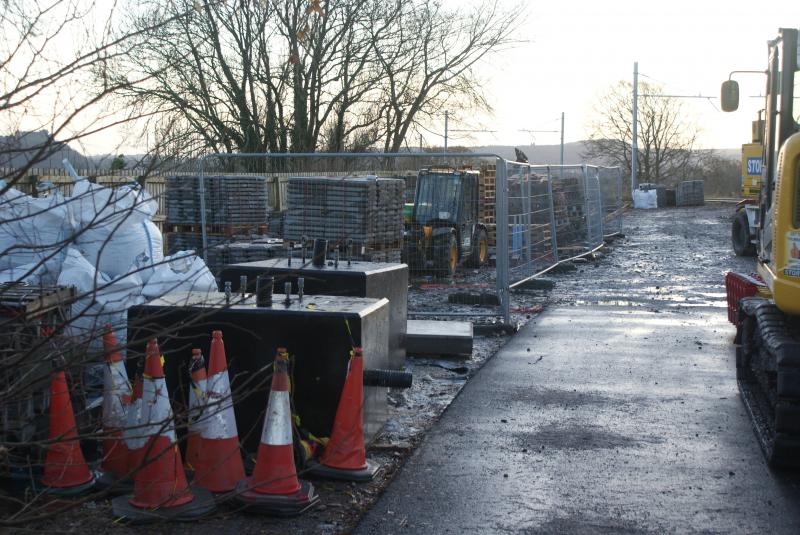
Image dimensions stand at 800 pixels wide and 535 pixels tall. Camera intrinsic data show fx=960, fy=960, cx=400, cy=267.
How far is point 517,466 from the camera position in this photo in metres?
6.39

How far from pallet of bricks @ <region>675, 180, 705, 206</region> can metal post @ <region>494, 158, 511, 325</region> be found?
46103mm

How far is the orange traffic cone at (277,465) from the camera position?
5.24 meters

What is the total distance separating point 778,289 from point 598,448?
1.65m

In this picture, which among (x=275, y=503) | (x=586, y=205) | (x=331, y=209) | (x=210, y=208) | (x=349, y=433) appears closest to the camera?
(x=275, y=503)

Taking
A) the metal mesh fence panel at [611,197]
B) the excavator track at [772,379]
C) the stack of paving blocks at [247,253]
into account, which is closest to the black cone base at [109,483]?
the excavator track at [772,379]

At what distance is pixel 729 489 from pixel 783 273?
59.7 inches

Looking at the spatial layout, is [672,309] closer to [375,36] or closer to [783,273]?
[783,273]

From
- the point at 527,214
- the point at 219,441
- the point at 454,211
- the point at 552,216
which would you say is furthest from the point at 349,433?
the point at 454,211

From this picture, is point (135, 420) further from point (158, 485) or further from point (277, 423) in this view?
point (277, 423)

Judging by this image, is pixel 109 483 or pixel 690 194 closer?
pixel 109 483

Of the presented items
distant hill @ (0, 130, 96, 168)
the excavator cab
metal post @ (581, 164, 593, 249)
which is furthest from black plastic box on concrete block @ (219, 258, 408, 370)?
metal post @ (581, 164, 593, 249)

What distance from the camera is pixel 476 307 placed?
14.0 m

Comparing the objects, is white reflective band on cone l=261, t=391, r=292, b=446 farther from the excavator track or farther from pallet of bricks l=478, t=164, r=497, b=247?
pallet of bricks l=478, t=164, r=497, b=247

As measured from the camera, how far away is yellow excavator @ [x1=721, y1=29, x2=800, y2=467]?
6.03 metres
